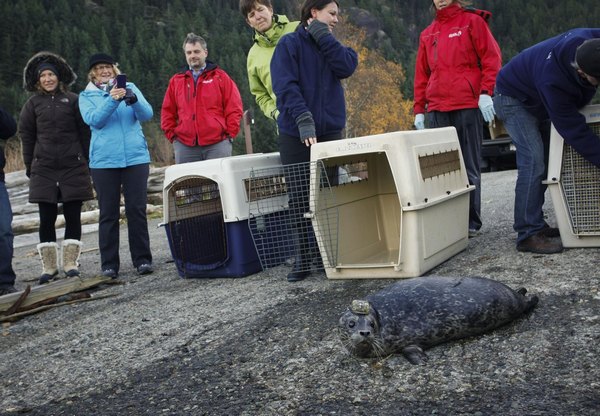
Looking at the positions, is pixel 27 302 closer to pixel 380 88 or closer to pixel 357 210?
pixel 357 210

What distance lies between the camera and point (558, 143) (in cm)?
405

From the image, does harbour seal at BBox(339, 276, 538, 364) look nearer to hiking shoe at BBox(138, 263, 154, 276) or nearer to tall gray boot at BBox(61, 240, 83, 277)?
hiking shoe at BBox(138, 263, 154, 276)

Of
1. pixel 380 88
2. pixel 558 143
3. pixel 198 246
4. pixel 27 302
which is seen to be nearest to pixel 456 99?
pixel 558 143

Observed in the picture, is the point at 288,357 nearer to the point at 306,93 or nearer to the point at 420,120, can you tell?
the point at 306,93

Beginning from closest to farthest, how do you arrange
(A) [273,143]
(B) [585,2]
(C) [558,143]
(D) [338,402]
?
(D) [338,402]
(C) [558,143]
(A) [273,143]
(B) [585,2]

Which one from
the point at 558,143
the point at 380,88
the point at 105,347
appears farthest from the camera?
the point at 380,88

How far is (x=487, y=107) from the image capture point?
4.81 metres

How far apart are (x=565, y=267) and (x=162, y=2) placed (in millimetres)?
78064

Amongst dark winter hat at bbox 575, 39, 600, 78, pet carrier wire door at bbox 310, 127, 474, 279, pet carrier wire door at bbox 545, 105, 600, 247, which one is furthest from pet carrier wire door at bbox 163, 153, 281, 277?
dark winter hat at bbox 575, 39, 600, 78

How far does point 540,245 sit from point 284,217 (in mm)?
1858

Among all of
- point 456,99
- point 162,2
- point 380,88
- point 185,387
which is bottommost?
point 185,387

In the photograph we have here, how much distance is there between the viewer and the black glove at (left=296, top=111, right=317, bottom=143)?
4.23 metres

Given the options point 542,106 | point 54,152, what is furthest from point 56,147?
point 542,106

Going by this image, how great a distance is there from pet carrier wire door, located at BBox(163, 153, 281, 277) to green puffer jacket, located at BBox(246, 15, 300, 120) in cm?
59
